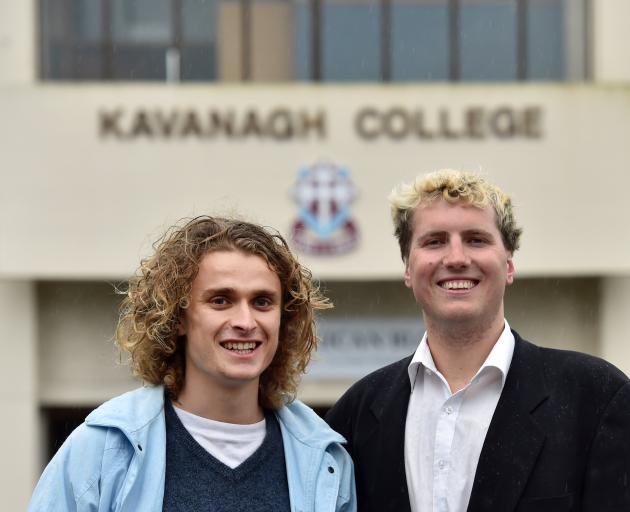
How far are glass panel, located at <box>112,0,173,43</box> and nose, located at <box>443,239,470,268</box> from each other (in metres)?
11.1

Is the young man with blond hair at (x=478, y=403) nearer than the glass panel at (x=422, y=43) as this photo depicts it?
Yes

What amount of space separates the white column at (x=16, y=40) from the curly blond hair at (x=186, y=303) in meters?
10.6

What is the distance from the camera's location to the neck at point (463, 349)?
4.17 m

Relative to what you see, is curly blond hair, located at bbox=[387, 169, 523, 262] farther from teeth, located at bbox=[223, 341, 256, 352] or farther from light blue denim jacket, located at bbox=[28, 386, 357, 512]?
light blue denim jacket, located at bbox=[28, 386, 357, 512]

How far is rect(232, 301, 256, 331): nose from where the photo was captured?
3807 millimetres

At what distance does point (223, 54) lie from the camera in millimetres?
14625

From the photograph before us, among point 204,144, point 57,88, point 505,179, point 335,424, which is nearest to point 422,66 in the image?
point 505,179

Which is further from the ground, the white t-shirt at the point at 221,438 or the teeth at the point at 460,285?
the teeth at the point at 460,285

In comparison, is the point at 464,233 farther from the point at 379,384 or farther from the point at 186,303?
the point at 186,303

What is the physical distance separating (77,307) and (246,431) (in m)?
11.4

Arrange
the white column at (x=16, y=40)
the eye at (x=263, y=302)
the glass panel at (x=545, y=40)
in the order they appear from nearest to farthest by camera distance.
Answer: the eye at (x=263, y=302), the white column at (x=16, y=40), the glass panel at (x=545, y=40)

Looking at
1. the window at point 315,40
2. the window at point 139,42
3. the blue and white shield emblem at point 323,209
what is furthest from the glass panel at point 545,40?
the window at point 139,42

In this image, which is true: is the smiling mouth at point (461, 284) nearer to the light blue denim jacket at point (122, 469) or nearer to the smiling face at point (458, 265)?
the smiling face at point (458, 265)

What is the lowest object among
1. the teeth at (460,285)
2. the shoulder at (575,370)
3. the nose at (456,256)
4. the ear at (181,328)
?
the shoulder at (575,370)
